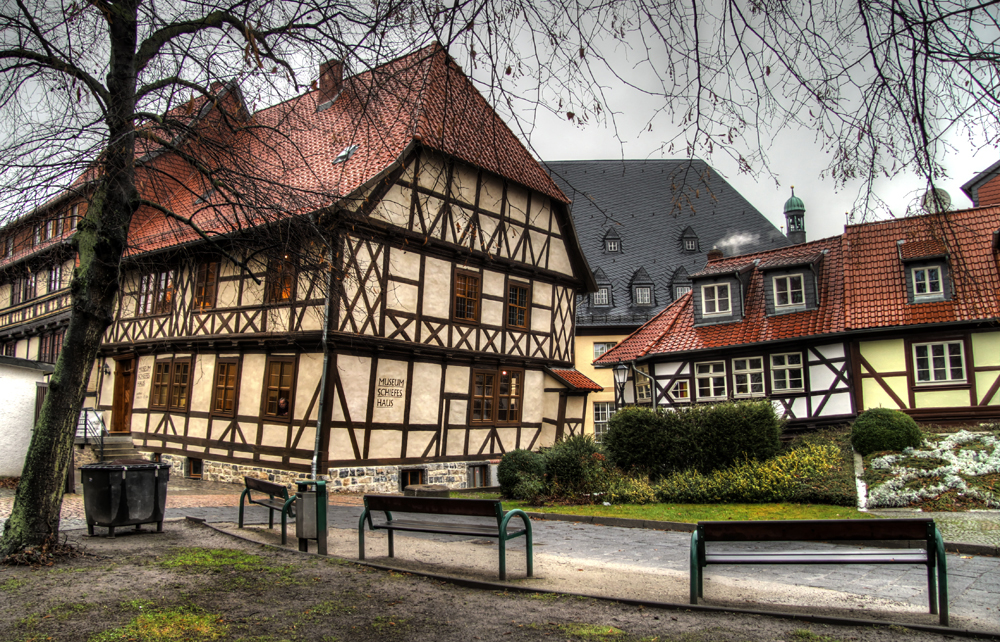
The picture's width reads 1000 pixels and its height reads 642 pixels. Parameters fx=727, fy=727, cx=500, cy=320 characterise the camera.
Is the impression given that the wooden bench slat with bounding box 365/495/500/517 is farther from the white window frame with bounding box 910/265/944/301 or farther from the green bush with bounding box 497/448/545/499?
the white window frame with bounding box 910/265/944/301

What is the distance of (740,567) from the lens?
299 inches

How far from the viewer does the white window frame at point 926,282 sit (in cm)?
2011

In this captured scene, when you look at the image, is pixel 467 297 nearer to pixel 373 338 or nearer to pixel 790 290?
pixel 373 338

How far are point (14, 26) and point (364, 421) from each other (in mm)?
11857

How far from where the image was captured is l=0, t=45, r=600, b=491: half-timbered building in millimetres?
16672

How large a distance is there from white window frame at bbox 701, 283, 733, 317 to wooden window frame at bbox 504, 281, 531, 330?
668 cm

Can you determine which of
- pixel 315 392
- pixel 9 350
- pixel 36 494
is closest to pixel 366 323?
pixel 315 392

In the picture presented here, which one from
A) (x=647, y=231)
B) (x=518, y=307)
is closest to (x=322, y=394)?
(x=518, y=307)

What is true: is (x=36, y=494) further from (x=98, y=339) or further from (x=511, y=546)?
(x=511, y=546)

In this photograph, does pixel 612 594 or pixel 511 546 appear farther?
pixel 511 546

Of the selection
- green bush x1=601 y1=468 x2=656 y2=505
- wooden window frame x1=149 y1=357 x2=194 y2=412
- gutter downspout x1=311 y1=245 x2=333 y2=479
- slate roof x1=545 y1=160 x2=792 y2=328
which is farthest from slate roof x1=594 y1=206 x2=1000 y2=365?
wooden window frame x1=149 y1=357 x2=194 y2=412

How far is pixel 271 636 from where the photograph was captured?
4.74 meters

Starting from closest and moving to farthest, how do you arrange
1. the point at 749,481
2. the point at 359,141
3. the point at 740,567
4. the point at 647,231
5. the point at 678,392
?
1. the point at 740,567
2. the point at 749,481
3. the point at 359,141
4. the point at 678,392
5. the point at 647,231

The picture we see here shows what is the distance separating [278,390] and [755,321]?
14845 mm
